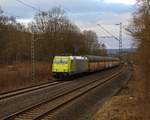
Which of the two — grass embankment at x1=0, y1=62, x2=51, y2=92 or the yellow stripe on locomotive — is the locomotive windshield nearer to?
the yellow stripe on locomotive

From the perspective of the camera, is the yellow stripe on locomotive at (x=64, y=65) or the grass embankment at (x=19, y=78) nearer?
the grass embankment at (x=19, y=78)

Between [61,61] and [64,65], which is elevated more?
[61,61]

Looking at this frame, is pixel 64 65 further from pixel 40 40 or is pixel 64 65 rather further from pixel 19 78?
pixel 40 40

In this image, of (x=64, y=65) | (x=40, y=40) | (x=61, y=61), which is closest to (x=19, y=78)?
(x=64, y=65)

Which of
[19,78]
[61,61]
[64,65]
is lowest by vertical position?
[19,78]

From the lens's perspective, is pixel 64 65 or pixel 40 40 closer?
pixel 64 65

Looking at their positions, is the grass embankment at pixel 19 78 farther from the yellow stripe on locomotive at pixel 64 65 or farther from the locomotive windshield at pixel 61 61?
the locomotive windshield at pixel 61 61

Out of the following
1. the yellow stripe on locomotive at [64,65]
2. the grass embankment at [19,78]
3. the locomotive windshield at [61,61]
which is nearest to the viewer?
the grass embankment at [19,78]

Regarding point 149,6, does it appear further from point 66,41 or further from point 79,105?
point 66,41

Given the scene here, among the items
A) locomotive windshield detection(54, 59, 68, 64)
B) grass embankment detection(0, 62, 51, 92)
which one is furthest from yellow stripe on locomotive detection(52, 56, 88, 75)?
grass embankment detection(0, 62, 51, 92)

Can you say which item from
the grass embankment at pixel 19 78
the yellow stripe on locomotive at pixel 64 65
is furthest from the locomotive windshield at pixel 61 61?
the grass embankment at pixel 19 78

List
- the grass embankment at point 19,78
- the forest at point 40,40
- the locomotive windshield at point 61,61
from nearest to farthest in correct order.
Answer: the grass embankment at point 19,78
the locomotive windshield at point 61,61
the forest at point 40,40

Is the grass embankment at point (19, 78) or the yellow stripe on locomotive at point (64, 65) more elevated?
the yellow stripe on locomotive at point (64, 65)

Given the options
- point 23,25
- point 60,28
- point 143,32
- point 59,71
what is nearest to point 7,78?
point 59,71
